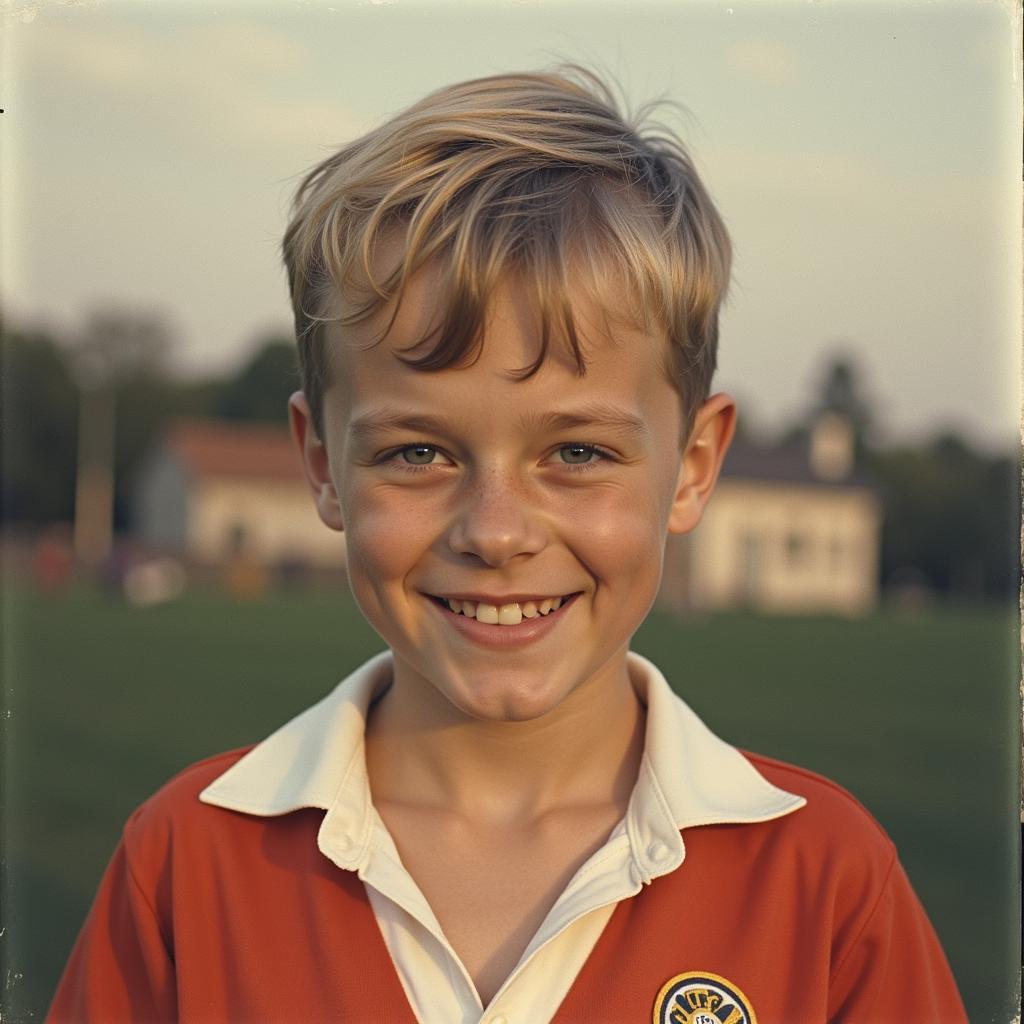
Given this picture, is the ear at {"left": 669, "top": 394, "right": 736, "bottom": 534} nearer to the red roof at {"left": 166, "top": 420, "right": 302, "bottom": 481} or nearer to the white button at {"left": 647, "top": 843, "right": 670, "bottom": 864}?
the white button at {"left": 647, "top": 843, "right": 670, "bottom": 864}

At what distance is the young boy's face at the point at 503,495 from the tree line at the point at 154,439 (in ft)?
157

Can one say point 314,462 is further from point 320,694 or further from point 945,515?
point 945,515

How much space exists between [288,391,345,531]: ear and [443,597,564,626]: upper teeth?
10.8 inches

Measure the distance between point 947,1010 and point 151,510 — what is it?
53.1 meters

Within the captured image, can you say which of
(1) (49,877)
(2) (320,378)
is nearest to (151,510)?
(1) (49,877)

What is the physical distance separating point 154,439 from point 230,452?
24.8 feet

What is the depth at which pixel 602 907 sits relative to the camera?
1963 millimetres

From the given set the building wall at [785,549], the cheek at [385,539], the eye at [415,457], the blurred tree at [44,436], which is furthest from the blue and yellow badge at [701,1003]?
the blurred tree at [44,436]

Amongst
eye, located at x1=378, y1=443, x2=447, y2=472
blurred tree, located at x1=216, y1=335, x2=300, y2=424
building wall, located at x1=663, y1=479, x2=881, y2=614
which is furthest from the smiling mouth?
blurred tree, located at x1=216, y1=335, x2=300, y2=424

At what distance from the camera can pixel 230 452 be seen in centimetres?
5028

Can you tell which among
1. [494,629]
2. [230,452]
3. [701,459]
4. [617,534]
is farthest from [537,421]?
[230,452]

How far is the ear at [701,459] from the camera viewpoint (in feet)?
7.34

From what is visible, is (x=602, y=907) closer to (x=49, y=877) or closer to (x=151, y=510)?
(x=49, y=877)

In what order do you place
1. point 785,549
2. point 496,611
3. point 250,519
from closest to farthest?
1. point 496,611
2. point 250,519
3. point 785,549
